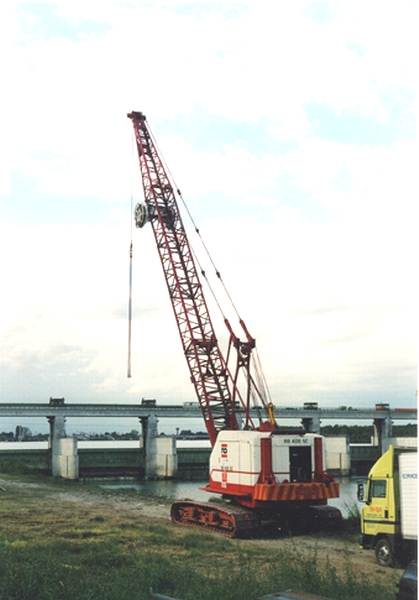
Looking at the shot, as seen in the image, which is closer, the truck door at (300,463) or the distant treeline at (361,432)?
the truck door at (300,463)

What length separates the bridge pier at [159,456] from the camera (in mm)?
59906

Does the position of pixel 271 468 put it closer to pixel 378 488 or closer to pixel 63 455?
pixel 378 488

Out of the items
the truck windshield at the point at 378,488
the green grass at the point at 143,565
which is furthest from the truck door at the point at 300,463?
the truck windshield at the point at 378,488

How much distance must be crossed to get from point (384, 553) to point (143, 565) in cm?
687

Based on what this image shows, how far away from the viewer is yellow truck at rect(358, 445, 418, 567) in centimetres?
1594

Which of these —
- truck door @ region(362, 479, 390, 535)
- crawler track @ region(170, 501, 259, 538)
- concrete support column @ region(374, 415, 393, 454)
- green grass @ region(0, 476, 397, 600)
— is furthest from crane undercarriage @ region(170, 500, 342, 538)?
concrete support column @ region(374, 415, 393, 454)

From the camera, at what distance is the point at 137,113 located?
39.3m

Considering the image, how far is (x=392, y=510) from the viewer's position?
16.5 metres

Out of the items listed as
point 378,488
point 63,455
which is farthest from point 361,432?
point 378,488

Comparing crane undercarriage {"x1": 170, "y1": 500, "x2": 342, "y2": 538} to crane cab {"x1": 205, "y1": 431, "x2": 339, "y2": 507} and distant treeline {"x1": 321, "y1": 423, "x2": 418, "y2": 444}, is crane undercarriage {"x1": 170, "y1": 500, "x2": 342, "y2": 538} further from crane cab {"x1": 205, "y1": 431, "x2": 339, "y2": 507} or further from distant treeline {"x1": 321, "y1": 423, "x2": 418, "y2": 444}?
distant treeline {"x1": 321, "y1": 423, "x2": 418, "y2": 444}

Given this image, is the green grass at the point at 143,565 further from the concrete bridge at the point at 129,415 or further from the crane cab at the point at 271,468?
the concrete bridge at the point at 129,415

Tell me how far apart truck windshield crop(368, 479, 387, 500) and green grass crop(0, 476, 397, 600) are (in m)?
1.94

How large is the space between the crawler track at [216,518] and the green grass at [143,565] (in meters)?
0.72

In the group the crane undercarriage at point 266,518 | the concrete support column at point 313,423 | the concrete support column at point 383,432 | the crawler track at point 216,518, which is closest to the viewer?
the crawler track at point 216,518
